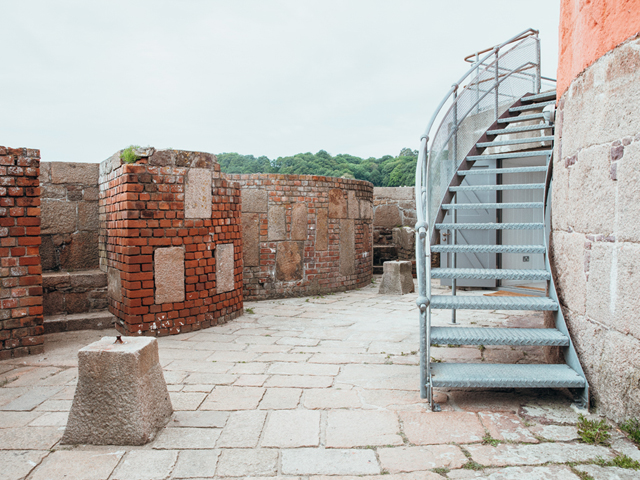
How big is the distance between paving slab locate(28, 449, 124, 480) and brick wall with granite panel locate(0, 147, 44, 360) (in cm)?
212

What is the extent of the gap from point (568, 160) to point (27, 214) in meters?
4.36

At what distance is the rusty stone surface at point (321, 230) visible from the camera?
704cm

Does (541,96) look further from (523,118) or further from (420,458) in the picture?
(420,458)

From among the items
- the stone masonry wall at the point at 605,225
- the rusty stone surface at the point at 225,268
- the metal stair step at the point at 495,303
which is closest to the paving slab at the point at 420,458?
the stone masonry wall at the point at 605,225

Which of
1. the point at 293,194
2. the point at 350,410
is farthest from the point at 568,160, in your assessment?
the point at 293,194

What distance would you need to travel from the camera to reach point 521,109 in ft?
18.0

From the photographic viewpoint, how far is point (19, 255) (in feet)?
12.8

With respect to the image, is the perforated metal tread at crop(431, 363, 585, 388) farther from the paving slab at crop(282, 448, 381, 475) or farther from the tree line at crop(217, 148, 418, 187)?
the tree line at crop(217, 148, 418, 187)

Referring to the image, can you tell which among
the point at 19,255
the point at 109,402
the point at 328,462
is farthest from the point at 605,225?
the point at 19,255

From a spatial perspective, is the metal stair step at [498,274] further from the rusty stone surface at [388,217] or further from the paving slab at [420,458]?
the rusty stone surface at [388,217]

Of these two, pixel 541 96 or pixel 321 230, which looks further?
pixel 321 230

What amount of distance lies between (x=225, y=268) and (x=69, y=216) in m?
1.97

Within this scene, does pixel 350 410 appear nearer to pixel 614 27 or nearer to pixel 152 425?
pixel 152 425

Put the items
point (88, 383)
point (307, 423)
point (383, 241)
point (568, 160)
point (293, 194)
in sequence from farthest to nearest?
point (383, 241) → point (293, 194) → point (568, 160) → point (307, 423) → point (88, 383)
